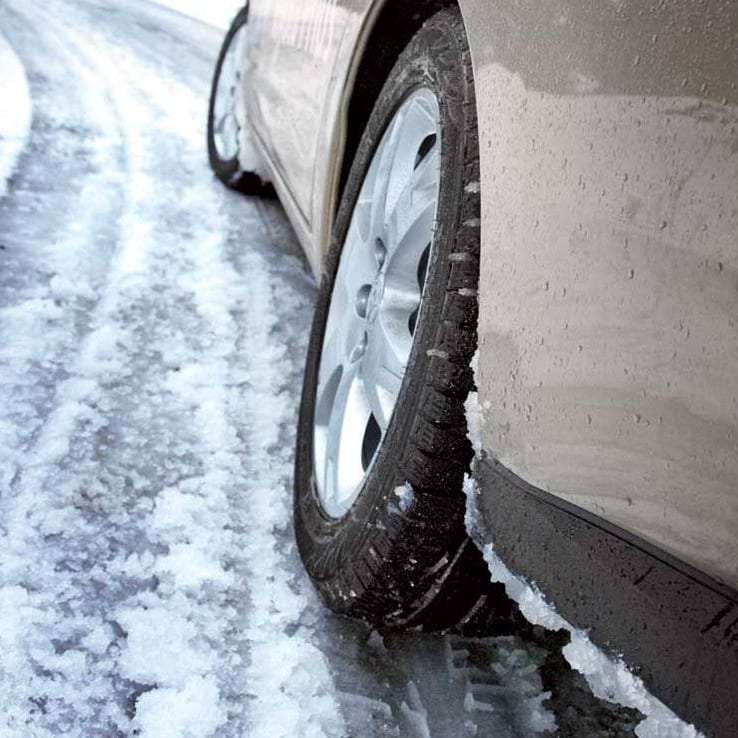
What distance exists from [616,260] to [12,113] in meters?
3.48

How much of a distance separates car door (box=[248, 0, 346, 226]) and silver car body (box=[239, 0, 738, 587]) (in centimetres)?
70

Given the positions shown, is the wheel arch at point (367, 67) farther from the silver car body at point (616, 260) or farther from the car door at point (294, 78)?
the silver car body at point (616, 260)

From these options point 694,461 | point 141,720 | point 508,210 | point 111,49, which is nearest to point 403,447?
point 508,210

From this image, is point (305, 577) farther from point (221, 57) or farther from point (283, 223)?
point (221, 57)

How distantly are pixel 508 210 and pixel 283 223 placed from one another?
2.28m

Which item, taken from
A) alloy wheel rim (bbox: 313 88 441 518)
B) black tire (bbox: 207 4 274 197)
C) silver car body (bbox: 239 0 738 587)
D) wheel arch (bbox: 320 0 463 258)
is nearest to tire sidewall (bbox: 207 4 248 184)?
black tire (bbox: 207 4 274 197)

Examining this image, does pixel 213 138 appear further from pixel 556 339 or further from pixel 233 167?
pixel 556 339

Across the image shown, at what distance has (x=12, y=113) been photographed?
3.72 meters

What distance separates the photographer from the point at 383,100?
1527 millimetres

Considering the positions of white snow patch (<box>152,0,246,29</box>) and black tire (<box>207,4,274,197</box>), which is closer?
black tire (<box>207,4,274,197</box>)

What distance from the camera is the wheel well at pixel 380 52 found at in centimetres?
150

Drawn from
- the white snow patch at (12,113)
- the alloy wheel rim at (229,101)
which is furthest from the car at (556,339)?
the white snow patch at (12,113)

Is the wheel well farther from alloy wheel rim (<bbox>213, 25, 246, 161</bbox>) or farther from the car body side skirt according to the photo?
alloy wheel rim (<bbox>213, 25, 246, 161</bbox>)

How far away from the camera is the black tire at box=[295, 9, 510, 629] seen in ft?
3.74
